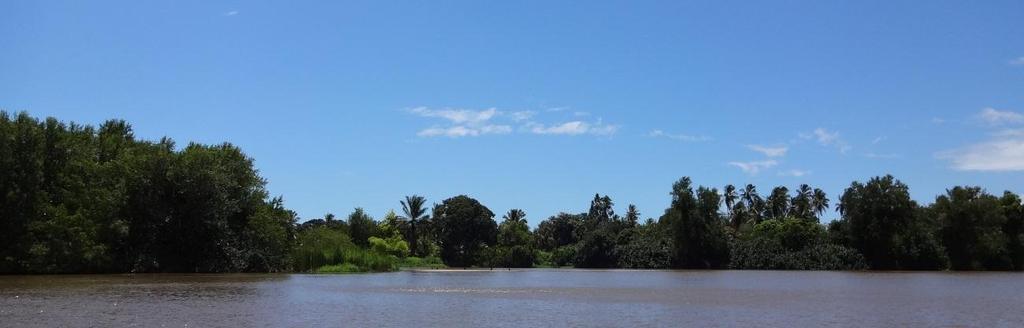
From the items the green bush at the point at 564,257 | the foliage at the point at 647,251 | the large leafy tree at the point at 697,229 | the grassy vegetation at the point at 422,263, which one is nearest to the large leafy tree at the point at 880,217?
the large leafy tree at the point at 697,229

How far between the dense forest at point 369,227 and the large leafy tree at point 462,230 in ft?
0.71

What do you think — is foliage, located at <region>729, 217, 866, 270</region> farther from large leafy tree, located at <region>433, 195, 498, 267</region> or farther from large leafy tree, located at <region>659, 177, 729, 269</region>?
large leafy tree, located at <region>433, 195, 498, 267</region>

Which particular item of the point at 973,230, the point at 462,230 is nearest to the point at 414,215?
the point at 462,230

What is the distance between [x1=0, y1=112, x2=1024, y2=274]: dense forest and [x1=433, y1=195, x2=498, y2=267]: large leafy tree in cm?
22

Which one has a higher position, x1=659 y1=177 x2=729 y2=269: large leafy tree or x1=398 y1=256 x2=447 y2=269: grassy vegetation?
x1=659 y1=177 x2=729 y2=269: large leafy tree

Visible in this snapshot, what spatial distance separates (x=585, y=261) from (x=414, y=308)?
9070cm

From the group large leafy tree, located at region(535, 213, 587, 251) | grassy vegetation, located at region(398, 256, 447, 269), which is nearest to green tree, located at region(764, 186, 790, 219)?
large leafy tree, located at region(535, 213, 587, 251)

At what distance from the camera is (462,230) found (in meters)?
117

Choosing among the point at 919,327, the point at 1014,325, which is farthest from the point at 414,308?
the point at 1014,325

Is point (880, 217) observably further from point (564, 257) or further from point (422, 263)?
point (422, 263)

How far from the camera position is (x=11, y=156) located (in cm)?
4834

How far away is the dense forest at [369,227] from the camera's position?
50094 millimetres

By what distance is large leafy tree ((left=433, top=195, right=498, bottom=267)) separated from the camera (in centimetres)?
11611

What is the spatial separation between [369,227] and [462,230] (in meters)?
16.1
